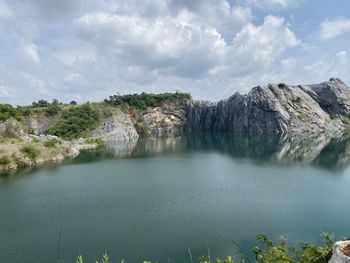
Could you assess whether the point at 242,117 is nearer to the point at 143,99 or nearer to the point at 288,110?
the point at 288,110

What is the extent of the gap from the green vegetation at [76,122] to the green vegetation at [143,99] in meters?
17.3

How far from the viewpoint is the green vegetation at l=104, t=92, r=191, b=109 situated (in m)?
137

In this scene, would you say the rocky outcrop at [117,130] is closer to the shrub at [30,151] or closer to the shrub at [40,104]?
the shrub at [40,104]

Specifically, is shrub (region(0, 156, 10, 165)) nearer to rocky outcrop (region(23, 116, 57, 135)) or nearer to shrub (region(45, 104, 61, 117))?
rocky outcrop (region(23, 116, 57, 135))

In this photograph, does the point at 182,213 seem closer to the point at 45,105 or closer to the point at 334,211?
the point at 334,211

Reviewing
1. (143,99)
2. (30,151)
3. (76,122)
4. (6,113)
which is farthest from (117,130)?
(30,151)

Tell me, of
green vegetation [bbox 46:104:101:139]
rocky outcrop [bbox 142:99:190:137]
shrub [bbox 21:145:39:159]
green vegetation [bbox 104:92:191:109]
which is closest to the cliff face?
rocky outcrop [bbox 142:99:190:137]

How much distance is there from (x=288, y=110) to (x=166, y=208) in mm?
106910

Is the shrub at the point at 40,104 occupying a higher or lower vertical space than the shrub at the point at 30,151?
higher

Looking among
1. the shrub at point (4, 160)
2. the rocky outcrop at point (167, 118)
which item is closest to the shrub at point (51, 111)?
the rocky outcrop at point (167, 118)

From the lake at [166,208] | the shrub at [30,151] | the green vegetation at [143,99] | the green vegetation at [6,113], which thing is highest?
the green vegetation at [143,99]

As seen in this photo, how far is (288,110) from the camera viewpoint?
12950 cm

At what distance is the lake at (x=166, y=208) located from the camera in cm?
2492

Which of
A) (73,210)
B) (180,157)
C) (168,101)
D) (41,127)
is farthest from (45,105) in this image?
(73,210)
